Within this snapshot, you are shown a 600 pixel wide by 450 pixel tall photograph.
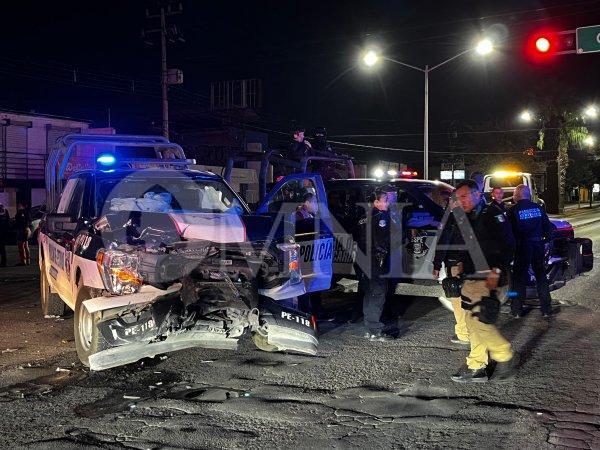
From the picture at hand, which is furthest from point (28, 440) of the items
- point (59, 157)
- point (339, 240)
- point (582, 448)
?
point (59, 157)

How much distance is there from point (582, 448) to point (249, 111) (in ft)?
165

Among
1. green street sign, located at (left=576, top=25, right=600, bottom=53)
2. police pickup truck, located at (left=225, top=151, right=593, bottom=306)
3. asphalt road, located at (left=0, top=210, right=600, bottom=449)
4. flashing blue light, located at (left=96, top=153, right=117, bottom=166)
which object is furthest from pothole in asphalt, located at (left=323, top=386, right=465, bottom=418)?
green street sign, located at (left=576, top=25, right=600, bottom=53)

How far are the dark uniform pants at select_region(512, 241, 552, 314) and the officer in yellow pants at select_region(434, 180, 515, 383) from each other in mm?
2824

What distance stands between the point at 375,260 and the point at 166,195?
103 inches

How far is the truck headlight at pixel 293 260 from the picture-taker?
6.61 metres

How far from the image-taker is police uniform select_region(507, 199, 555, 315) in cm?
884

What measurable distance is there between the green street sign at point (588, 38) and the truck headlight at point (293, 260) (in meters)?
12.3

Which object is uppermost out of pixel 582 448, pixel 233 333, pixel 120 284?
pixel 120 284

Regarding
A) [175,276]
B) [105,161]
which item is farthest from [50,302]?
[175,276]

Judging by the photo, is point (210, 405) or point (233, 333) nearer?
point (210, 405)

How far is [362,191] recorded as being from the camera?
10648 mm

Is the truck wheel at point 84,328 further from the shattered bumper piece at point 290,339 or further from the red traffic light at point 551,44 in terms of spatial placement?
the red traffic light at point 551,44

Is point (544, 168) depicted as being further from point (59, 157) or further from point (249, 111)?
point (59, 157)

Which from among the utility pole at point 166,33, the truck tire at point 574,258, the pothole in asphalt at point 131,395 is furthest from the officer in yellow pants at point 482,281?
the utility pole at point 166,33
